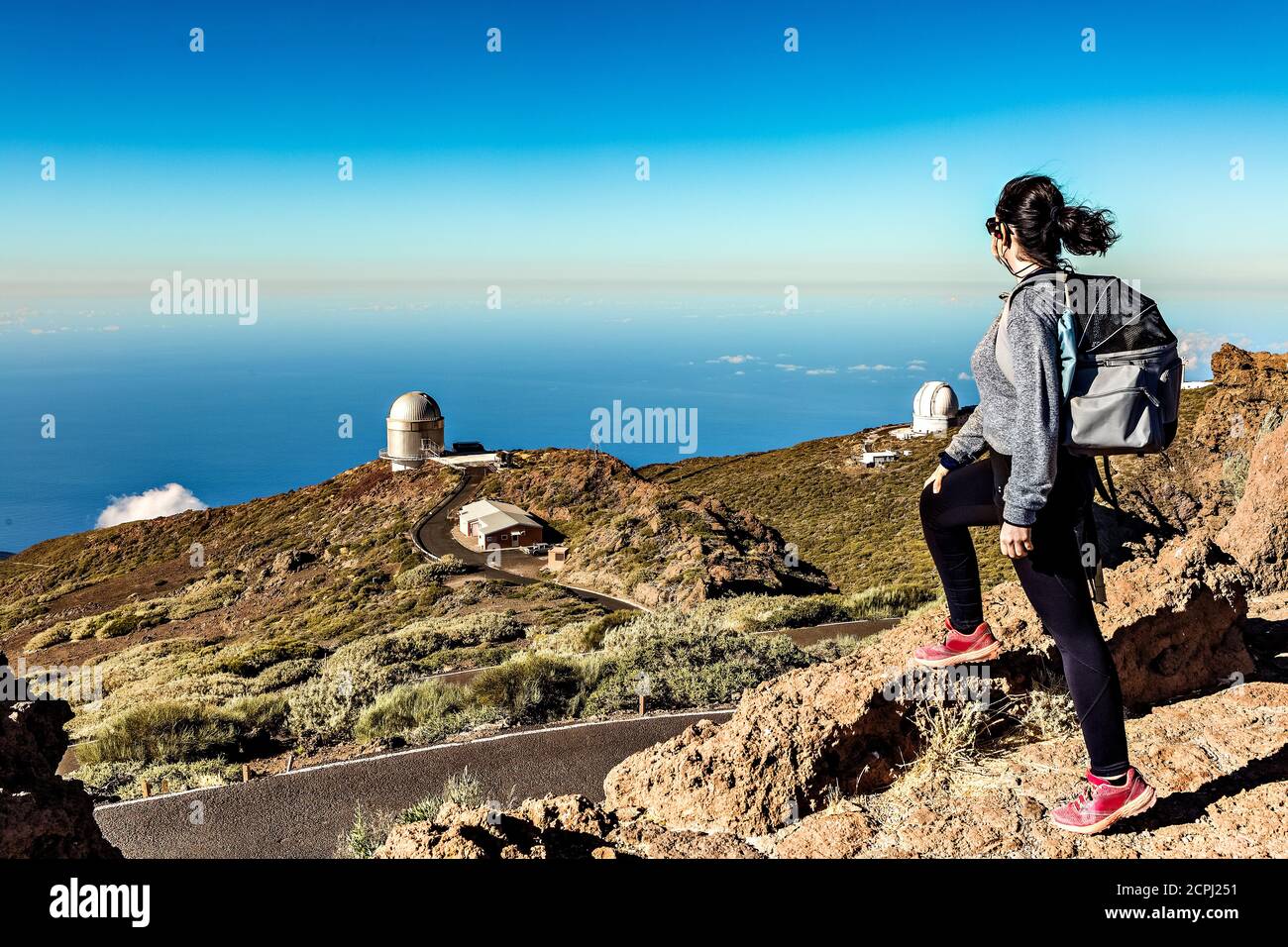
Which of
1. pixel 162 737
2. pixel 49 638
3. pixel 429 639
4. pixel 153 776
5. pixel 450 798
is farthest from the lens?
pixel 49 638

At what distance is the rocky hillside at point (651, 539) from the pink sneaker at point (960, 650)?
16.0 metres

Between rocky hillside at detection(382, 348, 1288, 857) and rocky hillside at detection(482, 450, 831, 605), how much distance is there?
1535cm

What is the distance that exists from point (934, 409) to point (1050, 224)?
166ft

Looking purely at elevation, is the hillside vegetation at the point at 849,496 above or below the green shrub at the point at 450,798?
below

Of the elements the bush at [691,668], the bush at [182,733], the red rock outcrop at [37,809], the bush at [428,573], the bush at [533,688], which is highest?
the red rock outcrop at [37,809]

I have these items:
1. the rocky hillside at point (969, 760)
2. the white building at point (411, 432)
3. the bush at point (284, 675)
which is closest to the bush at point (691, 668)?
the rocky hillside at point (969, 760)

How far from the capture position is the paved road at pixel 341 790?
17.6 feet

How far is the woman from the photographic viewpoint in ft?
9.10

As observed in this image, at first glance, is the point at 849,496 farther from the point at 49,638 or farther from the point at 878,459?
the point at 49,638

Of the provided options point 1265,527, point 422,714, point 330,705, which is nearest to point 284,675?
point 330,705

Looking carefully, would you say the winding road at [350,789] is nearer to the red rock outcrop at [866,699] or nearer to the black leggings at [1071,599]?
the red rock outcrop at [866,699]

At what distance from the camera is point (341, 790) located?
5.86 meters

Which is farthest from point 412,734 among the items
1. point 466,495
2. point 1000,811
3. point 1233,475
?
point 466,495
